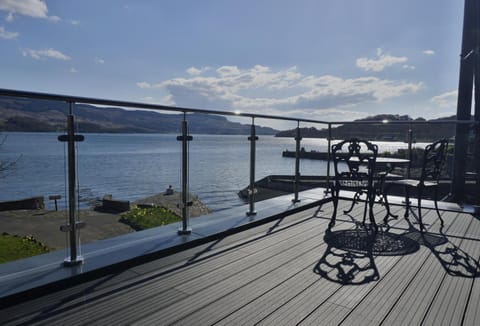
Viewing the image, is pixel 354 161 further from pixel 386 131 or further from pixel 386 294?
pixel 386 131

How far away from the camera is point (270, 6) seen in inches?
290

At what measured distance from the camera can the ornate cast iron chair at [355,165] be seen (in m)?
3.22

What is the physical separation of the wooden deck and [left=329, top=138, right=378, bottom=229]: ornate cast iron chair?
60 centimetres

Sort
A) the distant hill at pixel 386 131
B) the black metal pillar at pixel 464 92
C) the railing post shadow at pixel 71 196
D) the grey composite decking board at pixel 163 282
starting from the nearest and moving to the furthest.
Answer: the grey composite decking board at pixel 163 282
the railing post shadow at pixel 71 196
the distant hill at pixel 386 131
the black metal pillar at pixel 464 92

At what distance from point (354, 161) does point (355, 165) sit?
49 millimetres

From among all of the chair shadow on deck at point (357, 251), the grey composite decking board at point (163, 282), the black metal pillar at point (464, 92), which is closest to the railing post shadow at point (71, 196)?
the grey composite decking board at point (163, 282)

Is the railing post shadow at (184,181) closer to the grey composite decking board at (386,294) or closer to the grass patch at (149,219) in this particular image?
the grey composite decking board at (386,294)

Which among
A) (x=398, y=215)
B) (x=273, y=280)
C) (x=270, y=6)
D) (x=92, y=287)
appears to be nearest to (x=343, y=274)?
(x=273, y=280)

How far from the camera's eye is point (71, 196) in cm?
205

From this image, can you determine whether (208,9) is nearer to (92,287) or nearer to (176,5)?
(176,5)

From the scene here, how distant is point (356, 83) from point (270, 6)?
11.7 meters

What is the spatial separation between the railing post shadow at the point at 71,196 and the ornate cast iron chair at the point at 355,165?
232 cm

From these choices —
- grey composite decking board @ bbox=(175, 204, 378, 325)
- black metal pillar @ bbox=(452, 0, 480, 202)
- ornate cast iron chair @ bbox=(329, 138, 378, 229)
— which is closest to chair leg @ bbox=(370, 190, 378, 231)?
ornate cast iron chair @ bbox=(329, 138, 378, 229)

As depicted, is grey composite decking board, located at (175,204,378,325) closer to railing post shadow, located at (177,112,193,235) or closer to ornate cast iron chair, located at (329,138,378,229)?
railing post shadow, located at (177,112,193,235)
